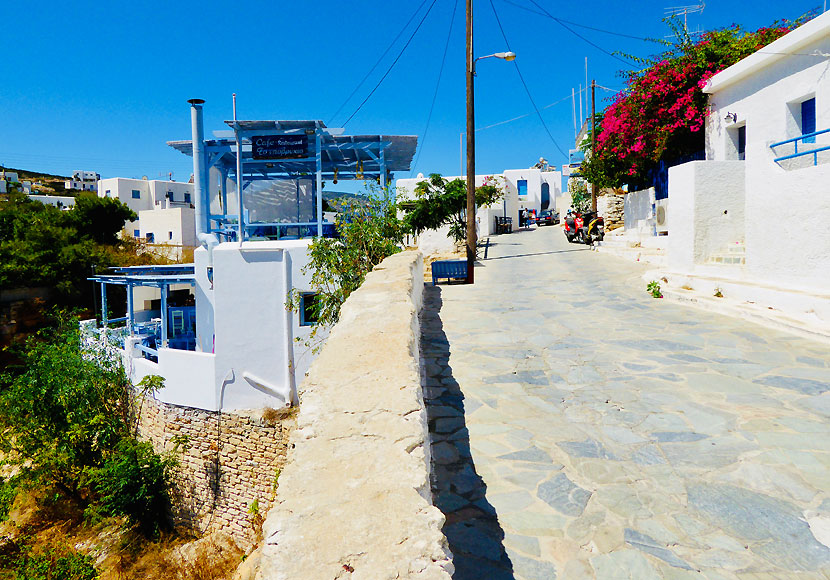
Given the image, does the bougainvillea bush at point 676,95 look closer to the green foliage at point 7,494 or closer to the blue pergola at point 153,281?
the blue pergola at point 153,281

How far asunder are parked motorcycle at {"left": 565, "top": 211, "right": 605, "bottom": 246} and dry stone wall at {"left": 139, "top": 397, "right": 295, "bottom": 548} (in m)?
13.6

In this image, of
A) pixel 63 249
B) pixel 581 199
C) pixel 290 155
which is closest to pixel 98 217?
pixel 63 249

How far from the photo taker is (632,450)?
3.15 m

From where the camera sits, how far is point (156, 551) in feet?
44.9

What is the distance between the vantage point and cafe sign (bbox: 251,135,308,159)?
651 inches

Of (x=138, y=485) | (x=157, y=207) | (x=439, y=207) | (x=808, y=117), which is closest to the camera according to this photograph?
(x=808, y=117)

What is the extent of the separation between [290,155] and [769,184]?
43.2 feet

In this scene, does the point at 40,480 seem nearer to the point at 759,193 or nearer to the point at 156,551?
the point at 156,551

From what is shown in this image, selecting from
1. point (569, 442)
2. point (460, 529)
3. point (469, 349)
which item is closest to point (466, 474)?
→ point (460, 529)

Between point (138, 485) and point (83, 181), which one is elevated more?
point (83, 181)

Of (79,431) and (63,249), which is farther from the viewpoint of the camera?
(63,249)

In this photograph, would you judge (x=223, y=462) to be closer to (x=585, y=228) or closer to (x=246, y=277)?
(x=246, y=277)

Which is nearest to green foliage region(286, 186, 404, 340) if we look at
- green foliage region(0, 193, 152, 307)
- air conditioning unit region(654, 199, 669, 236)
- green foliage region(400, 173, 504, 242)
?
air conditioning unit region(654, 199, 669, 236)

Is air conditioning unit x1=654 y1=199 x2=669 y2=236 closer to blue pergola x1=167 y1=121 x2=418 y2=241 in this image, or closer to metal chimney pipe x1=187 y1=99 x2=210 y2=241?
blue pergola x1=167 y1=121 x2=418 y2=241
